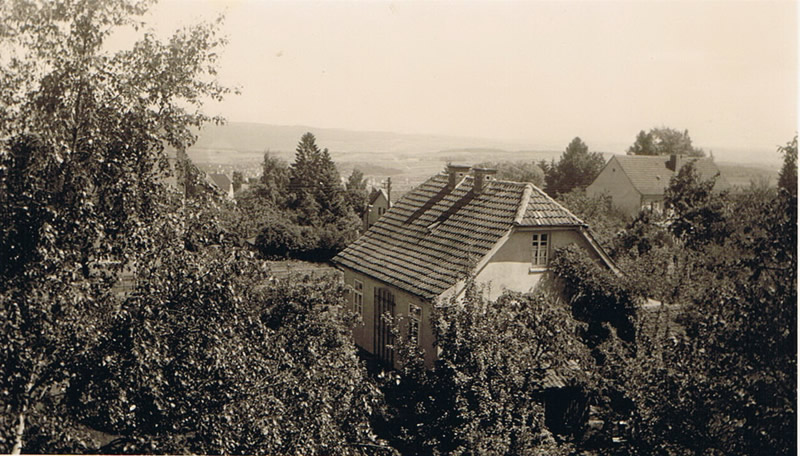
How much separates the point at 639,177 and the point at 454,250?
3026 centimetres

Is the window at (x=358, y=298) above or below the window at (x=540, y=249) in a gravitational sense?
below

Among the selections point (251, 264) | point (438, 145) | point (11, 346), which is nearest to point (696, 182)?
point (438, 145)

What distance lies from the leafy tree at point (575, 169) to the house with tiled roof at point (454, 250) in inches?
1371

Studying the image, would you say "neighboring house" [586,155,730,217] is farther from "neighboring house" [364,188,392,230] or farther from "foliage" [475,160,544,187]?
"neighboring house" [364,188,392,230]

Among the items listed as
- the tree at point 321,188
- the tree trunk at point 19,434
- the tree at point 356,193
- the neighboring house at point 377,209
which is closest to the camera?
the tree trunk at point 19,434

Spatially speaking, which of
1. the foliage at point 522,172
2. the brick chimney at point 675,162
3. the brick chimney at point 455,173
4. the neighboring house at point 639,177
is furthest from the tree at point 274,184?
the brick chimney at point 675,162

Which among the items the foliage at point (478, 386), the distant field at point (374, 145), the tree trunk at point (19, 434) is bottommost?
the foliage at point (478, 386)

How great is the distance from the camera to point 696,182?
90.9 ft

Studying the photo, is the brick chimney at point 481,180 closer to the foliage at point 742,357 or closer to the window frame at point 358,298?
the window frame at point 358,298

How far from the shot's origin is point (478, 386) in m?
8.84

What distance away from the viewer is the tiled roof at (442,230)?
50.2 ft

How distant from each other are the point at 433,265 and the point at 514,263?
1.90 metres

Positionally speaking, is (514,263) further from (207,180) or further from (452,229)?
(207,180)

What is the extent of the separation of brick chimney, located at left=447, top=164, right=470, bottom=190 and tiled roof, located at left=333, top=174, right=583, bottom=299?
0.49 feet
